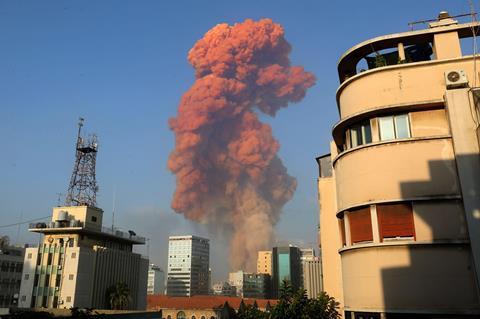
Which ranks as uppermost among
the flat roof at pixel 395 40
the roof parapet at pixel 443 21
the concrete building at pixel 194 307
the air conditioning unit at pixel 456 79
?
the roof parapet at pixel 443 21

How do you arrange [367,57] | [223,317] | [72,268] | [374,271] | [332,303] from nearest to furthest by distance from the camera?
[374,271]
[367,57]
[332,303]
[72,268]
[223,317]

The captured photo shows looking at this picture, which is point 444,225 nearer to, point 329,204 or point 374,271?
point 374,271

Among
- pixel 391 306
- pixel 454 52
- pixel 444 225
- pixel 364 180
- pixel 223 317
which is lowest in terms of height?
pixel 223 317

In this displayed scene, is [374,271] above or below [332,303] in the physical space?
above

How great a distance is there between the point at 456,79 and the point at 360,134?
4.60 meters

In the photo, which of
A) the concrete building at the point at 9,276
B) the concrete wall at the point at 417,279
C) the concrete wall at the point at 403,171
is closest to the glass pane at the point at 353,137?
the concrete wall at the point at 403,171

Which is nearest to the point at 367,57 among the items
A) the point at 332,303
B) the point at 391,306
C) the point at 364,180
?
the point at 364,180

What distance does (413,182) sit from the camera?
1741 centimetres

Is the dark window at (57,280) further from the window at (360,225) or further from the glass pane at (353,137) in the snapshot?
the glass pane at (353,137)

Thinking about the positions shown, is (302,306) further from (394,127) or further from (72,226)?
(72,226)

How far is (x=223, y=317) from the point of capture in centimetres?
9088

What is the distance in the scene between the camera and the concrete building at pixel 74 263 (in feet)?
212

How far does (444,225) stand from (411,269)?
220cm

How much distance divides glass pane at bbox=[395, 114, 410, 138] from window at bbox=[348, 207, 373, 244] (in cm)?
361
